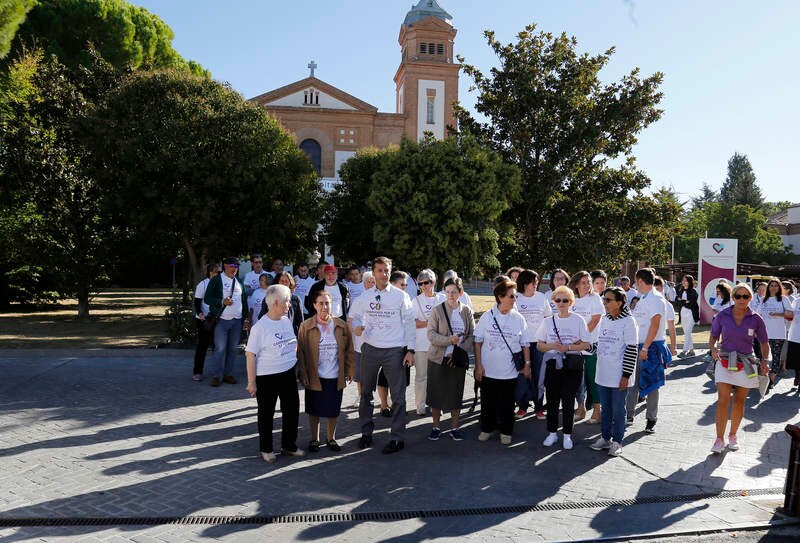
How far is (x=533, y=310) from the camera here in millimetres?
7867

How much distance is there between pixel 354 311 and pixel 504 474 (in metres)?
2.37

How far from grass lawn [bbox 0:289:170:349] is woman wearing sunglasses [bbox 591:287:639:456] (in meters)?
10.5

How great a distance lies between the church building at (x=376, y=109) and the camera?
48.8 m

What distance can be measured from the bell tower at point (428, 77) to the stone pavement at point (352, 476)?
154 ft

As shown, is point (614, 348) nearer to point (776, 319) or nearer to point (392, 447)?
point (392, 447)

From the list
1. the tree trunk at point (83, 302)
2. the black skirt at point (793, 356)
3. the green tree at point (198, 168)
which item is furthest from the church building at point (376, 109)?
the black skirt at point (793, 356)

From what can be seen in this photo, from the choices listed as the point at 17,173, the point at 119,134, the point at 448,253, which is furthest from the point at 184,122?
the point at 448,253

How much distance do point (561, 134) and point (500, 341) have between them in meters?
15.9

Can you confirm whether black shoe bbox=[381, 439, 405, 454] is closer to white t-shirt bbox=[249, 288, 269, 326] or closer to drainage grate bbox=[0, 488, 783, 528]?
drainage grate bbox=[0, 488, 783, 528]

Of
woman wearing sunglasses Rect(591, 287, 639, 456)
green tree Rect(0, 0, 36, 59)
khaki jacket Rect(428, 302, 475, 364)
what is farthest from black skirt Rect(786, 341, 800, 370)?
green tree Rect(0, 0, 36, 59)

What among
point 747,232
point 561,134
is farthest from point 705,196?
point 561,134

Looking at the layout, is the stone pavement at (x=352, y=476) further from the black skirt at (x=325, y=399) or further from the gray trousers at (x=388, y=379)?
the black skirt at (x=325, y=399)

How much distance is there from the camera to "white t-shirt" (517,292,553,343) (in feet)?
25.6

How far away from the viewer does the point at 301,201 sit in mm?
19734
